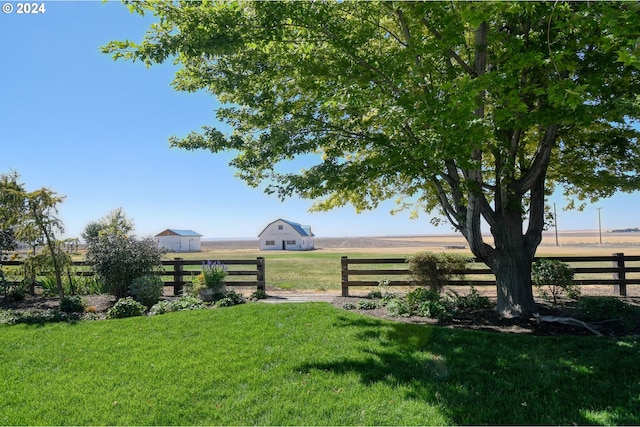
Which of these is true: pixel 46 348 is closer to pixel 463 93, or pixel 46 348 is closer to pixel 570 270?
pixel 463 93

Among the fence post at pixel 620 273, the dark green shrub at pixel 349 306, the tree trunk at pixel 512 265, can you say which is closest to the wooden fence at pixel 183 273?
the dark green shrub at pixel 349 306

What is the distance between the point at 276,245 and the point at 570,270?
52.9 m

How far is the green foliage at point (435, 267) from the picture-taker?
30.4ft

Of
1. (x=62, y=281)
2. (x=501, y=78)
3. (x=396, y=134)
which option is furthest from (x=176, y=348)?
(x=62, y=281)

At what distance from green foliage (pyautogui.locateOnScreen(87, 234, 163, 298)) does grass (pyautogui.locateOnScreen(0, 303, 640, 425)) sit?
319cm

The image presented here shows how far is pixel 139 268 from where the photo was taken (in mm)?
10031

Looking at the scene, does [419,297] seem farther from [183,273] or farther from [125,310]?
[183,273]

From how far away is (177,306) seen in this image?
8547mm

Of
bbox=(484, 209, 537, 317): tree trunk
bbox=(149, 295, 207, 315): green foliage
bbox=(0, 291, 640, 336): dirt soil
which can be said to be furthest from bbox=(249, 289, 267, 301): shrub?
bbox=(484, 209, 537, 317): tree trunk

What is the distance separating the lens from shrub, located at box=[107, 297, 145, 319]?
7.97 metres

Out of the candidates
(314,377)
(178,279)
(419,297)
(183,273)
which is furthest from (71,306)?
(419,297)

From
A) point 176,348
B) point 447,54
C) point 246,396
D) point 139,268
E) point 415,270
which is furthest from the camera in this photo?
point 139,268

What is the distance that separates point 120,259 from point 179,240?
49.0 meters

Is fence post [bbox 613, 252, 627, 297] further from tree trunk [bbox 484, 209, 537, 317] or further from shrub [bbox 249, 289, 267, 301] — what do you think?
shrub [bbox 249, 289, 267, 301]
